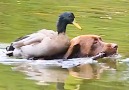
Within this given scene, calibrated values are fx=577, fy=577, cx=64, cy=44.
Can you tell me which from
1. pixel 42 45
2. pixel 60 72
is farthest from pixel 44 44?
pixel 60 72

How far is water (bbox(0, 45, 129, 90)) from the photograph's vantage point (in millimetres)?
8727

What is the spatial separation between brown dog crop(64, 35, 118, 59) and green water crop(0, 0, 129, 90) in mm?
445

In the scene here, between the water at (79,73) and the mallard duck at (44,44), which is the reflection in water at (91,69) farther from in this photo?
the mallard duck at (44,44)

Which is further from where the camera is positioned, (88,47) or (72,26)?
(72,26)

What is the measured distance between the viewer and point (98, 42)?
36.3 feet

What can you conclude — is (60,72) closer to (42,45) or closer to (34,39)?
(42,45)

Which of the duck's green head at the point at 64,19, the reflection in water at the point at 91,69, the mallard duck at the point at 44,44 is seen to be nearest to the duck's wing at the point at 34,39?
the mallard duck at the point at 44,44

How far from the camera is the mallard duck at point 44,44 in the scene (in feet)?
34.7

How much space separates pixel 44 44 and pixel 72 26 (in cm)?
412

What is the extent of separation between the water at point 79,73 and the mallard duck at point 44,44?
0.21 metres

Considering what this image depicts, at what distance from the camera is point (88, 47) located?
1095 cm

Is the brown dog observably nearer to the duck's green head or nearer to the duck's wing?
the duck's green head

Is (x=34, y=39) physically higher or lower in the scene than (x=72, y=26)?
higher

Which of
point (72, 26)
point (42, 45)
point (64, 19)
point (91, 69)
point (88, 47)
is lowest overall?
point (72, 26)
